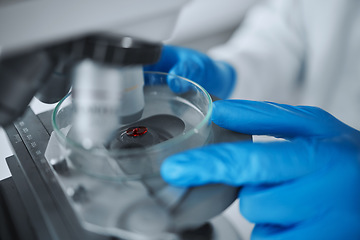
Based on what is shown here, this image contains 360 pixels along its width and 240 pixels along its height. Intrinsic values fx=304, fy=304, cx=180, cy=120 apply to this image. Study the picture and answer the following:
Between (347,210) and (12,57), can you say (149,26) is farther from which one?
(347,210)

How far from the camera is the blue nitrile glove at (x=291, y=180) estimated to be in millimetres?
729

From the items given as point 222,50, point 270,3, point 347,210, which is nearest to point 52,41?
point 347,210

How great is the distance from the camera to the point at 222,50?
1.76 m

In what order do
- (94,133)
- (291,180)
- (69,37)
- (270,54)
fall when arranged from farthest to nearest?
1. (270,54)
2. (291,180)
3. (94,133)
4. (69,37)

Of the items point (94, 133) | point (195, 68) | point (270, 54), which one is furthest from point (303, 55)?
point (94, 133)

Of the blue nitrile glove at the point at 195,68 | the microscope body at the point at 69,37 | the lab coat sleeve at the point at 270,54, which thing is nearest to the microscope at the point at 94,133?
the microscope body at the point at 69,37

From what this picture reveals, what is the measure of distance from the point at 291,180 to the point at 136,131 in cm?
44

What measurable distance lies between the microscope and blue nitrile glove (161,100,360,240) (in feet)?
0.16

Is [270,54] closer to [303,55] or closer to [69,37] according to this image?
[303,55]

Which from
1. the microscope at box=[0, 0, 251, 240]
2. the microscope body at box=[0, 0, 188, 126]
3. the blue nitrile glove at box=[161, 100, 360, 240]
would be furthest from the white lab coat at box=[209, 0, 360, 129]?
the microscope body at box=[0, 0, 188, 126]

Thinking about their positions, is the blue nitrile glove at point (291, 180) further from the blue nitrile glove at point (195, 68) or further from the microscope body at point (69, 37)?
the blue nitrile glove at point (195, 68)

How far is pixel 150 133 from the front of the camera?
88cm

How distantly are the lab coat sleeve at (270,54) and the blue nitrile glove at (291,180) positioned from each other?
85 centimetres

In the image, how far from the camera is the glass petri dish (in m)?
0.70
